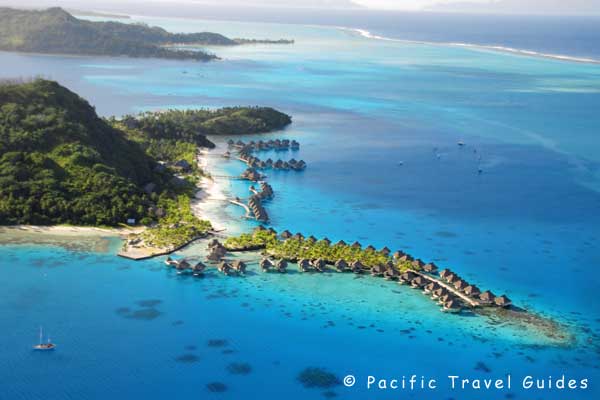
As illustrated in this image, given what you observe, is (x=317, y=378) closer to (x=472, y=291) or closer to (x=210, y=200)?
(x=472, y=291)

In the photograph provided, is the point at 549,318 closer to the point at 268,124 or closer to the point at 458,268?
the point at 458,268

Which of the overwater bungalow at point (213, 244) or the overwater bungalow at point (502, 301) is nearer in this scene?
the overwater bungalow at point (502, 301)

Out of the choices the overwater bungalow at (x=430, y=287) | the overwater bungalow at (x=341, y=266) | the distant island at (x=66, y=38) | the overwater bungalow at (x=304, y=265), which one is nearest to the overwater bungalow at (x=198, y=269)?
the overwater bungalow at (x=304, y=265)

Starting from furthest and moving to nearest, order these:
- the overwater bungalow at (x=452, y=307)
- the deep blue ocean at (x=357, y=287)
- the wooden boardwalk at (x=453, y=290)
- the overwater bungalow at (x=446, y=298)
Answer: the wooden boardwalk at (x=453, y=290)
the overwater bungalow at (x=446, y=298)
the overwater bungalow at (x=452, y=307)
the deep blue ocean at (x=357, y=287)

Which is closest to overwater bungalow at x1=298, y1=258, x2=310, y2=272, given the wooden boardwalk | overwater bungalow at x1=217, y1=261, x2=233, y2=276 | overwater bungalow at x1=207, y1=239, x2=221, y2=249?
overwater bungalow at x1=217, y1=261, x2=233, y2=276

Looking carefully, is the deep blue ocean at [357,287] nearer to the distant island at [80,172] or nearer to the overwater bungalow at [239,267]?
the overwater bungalow at [239,267]
